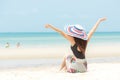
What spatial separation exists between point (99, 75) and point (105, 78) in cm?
32

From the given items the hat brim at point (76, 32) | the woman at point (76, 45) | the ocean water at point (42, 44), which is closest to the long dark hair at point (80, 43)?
the woman at point (76, 45)

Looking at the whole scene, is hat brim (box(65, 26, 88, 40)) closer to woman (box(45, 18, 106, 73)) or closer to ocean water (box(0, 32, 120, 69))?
woman (box(45, 18, 106, 73))

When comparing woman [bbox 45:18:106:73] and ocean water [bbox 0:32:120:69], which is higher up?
woman [bbox 45:18:106:73]

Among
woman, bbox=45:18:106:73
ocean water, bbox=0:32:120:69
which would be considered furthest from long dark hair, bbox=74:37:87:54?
ocean water, bbox=0:32:120:69

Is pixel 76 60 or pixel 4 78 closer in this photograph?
pixel 4 78

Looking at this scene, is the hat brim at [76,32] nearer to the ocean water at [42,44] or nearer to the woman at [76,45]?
the woman at [76,45]

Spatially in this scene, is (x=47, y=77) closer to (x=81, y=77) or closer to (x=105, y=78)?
(x=81, y=77)

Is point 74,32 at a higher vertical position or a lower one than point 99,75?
higher

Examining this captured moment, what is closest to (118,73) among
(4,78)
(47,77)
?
(47,77)

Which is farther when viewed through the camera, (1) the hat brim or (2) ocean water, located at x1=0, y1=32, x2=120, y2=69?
(2) ocean water, located at x1=0, y1=32, x2=120, y2=69

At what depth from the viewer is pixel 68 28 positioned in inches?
340

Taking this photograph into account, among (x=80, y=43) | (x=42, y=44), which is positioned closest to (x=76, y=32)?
(x=80, y=43)

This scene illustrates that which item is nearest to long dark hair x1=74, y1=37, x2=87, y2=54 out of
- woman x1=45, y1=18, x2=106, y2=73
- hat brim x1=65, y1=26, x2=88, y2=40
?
woman x1=45, y1=18, x2=106, y2=73

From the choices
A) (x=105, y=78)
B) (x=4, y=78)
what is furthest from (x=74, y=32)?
(x=4, y=78)
